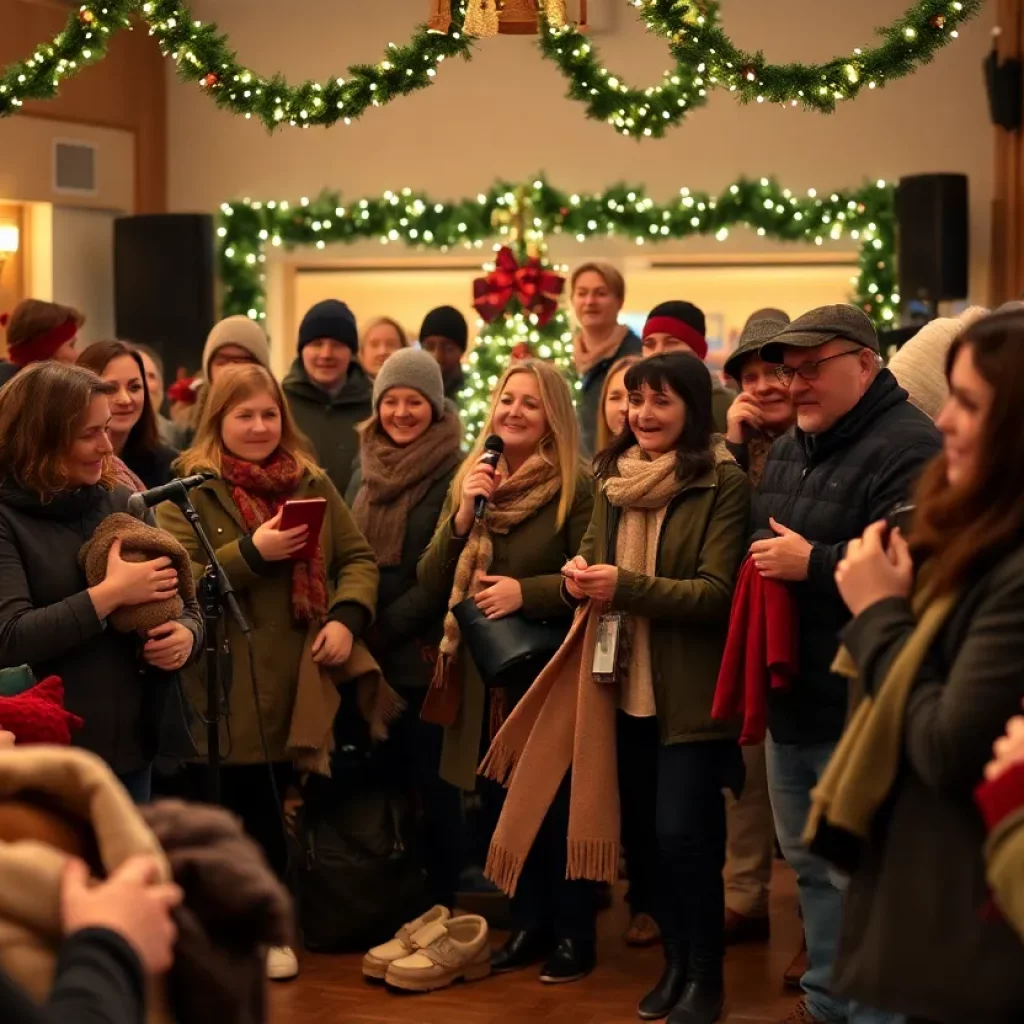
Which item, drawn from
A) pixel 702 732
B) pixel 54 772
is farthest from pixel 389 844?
pixel 54 772

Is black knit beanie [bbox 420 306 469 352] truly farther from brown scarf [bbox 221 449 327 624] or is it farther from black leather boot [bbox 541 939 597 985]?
black leather boot [bbox 541 939 597 985]

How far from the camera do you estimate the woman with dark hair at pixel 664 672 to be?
4152mm

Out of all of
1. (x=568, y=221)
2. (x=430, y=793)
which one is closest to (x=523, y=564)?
(x=430, y=793)

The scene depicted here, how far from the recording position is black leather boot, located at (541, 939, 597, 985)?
15.0 feet

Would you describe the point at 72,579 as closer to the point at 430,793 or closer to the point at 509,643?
the point at 509,643

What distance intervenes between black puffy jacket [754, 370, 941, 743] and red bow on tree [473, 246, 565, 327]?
4853 millimetres

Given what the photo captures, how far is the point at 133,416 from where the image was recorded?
16.5 ft

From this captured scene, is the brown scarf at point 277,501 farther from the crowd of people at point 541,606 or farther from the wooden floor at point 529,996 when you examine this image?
the wooden floor at point 529,996

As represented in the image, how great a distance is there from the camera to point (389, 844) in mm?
4828

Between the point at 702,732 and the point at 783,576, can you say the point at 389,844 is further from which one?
the point at 783,576

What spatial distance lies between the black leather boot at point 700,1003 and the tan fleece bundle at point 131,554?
4.92 ft

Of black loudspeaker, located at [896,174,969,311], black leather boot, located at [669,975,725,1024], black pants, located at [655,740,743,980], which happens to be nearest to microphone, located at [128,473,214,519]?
black pants, located at [655,740,743,980]

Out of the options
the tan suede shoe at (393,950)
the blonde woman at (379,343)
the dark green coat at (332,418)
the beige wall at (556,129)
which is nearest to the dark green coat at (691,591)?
the tan suede shoe at (393,950)

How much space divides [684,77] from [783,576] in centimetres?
457
